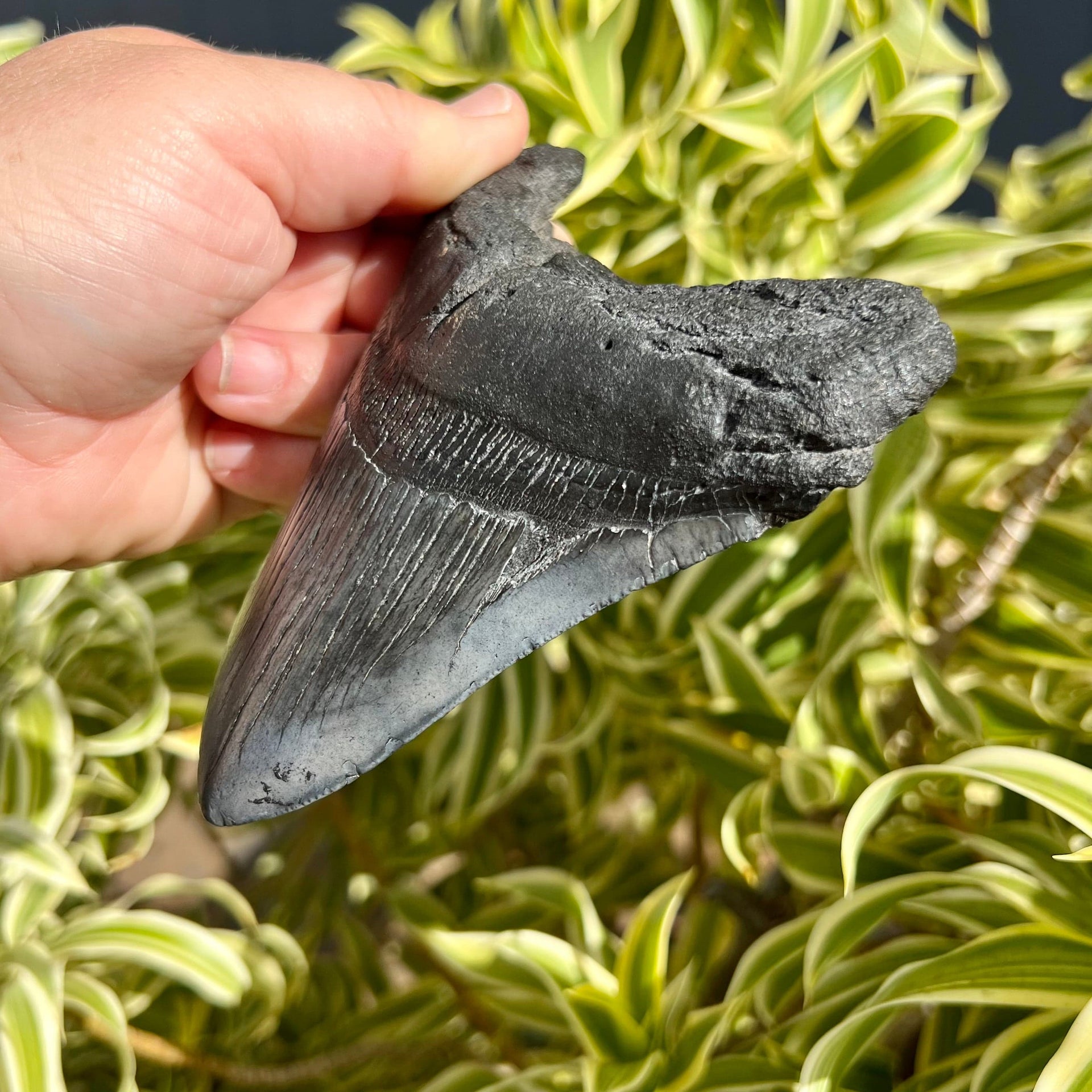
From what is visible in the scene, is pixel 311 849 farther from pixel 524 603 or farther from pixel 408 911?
pixel 524 603

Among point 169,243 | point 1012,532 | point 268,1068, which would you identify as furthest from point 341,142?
point 268,1068

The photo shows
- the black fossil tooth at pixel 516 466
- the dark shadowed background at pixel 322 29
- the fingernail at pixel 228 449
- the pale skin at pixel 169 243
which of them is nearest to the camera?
the black fossil tooth at pixel 516 466

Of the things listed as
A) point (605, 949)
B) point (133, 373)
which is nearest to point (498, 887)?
point (605, 949)

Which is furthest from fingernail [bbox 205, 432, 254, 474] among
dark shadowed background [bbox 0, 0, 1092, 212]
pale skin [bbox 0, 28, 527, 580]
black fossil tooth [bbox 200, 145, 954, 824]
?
dark shadowed background [bbox 0, 0, 1092, 212]

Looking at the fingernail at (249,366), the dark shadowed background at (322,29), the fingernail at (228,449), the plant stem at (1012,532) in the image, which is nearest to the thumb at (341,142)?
the fingernail at (249,366)

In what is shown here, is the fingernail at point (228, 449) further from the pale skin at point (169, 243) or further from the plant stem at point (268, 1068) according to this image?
the plant stem at point (268, 1068)

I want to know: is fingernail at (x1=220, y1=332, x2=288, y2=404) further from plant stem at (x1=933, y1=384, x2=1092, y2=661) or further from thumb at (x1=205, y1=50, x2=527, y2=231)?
plant stem at (x1=933, y1=384, x2=1092, y2=661)

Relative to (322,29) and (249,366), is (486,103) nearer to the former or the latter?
(249,366)
